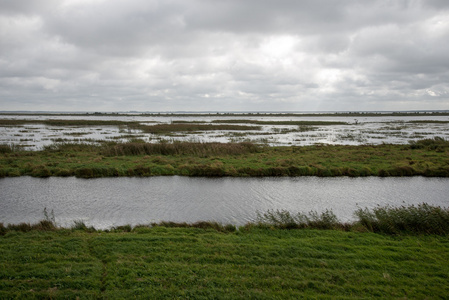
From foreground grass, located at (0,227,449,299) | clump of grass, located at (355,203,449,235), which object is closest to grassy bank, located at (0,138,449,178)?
clump of grass, located at (355,203,449,235)

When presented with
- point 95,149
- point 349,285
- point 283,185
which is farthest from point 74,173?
point 349,285

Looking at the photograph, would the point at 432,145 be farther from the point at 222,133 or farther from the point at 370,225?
the point at 222,133

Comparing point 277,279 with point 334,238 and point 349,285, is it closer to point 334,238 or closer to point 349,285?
point 349,285

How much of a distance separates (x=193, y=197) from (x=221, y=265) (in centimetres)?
1066

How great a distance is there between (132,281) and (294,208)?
36.9ft

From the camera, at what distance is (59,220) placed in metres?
14.2

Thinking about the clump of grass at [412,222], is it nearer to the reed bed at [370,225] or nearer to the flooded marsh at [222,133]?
the reed bed at [370,225]

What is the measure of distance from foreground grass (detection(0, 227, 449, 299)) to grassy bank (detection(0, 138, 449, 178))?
14416mm

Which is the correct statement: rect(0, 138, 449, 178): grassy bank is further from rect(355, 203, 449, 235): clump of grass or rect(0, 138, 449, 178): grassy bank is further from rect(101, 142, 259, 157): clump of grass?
rect(355, 203, 449, 235): clump of grass

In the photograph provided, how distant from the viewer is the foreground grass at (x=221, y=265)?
22.4 ft

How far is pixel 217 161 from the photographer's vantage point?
28141 mm

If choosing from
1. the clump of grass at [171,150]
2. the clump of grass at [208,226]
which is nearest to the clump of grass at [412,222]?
the clump of grass at [208,226]

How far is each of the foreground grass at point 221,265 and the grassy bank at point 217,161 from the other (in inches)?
568

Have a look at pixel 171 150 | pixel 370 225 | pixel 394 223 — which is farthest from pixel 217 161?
pixel 394 223
